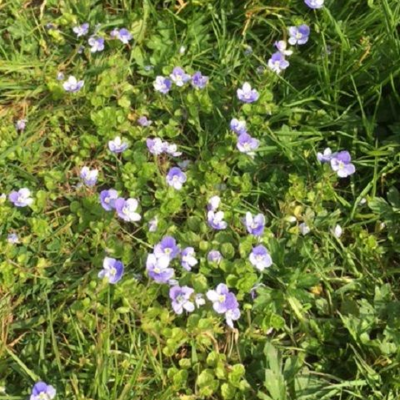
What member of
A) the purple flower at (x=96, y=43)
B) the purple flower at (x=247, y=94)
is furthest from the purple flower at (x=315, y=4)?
the purple flower at (x=96, y=43)

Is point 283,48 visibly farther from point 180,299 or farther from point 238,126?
point 180,299

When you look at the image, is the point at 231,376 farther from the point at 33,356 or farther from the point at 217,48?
the point at 217,48

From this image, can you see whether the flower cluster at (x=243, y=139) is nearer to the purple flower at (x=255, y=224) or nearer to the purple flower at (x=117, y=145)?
the purple flower at (x=255, y=224)

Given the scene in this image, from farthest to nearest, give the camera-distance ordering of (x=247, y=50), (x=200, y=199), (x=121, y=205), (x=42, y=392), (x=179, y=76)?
(x=247, y=50) < (x=179, y=76) < (x=200, y=199) < (x=121, y=205) < (x=42, y=392)

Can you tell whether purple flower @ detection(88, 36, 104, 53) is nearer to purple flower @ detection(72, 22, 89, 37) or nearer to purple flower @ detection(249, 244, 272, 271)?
purple flower @ detection(72, 22, 89, 37)

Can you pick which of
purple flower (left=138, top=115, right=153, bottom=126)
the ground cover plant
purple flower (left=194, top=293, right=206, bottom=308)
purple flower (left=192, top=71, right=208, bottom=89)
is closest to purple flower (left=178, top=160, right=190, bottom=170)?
the ground cover plant

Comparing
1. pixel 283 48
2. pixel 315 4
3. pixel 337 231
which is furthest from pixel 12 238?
pixel 315 4
